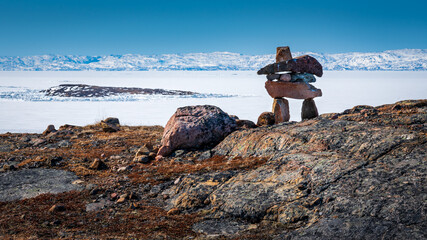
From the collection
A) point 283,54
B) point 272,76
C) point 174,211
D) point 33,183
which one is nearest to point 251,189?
point 174,211

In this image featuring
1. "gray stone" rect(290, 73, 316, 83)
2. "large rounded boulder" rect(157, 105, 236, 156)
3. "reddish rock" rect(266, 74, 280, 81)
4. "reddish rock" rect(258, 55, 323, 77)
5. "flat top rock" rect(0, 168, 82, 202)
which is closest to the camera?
"flat top rock" rect(0, 168, 82, 202)

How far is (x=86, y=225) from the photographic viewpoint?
7.41 m

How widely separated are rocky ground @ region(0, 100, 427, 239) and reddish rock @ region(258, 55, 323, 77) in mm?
3517

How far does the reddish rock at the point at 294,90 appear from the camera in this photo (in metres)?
15.4

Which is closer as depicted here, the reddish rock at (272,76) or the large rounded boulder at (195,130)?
the large rounded boulder at (195,130)

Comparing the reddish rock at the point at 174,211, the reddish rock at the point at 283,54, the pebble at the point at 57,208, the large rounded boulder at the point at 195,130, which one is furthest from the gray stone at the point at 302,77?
the pebble at the point at 57,208

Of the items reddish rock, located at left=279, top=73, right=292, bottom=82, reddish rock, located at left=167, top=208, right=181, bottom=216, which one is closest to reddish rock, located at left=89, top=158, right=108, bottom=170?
reddish rock, located at left=167, top=208, right=181, bottom=216

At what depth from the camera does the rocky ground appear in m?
6.38

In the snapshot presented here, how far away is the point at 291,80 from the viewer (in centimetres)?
1567

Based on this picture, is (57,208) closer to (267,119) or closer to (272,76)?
(267,119)

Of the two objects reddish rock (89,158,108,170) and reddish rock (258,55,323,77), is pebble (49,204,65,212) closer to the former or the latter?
reddish rock (89,158,108,170)

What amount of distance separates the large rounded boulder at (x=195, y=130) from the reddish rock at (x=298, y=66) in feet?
11.1

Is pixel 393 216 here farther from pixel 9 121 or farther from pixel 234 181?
pixel 9 121

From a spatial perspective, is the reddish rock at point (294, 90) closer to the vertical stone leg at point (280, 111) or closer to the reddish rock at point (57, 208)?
the vertical stone leg at point (280, 111)
